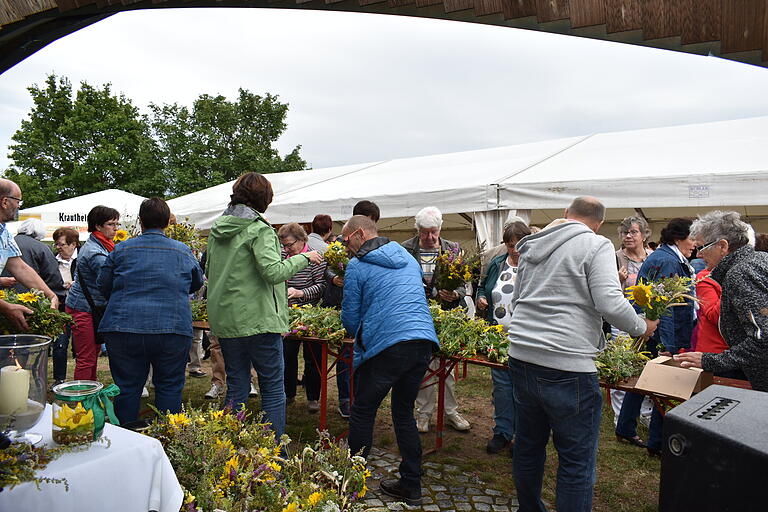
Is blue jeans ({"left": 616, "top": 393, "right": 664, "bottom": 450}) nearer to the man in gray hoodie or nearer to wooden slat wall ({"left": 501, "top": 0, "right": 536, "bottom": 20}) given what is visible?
the man in gray hoodie

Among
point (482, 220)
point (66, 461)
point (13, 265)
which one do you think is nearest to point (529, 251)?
point (66, 461)

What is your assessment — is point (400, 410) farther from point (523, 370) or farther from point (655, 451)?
point (655, 451)

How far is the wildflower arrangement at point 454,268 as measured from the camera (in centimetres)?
438

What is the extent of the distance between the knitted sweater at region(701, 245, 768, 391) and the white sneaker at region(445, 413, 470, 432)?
2.31 meters

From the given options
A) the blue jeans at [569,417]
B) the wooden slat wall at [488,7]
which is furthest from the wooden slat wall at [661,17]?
the blue jeans at [569,417]

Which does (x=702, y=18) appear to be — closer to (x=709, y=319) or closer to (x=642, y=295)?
(x=642, y=295)

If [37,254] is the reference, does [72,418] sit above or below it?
above

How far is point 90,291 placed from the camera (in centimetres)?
402

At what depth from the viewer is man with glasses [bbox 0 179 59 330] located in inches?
109

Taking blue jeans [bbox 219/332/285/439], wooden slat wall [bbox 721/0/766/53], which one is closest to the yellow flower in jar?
wooden slat wall [bbox 721/0/766/53]

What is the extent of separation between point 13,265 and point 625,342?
12.7 feet

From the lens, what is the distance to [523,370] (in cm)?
266

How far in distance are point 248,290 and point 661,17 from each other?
107 inches

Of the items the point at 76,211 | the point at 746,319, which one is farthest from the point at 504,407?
the point at 76,211
